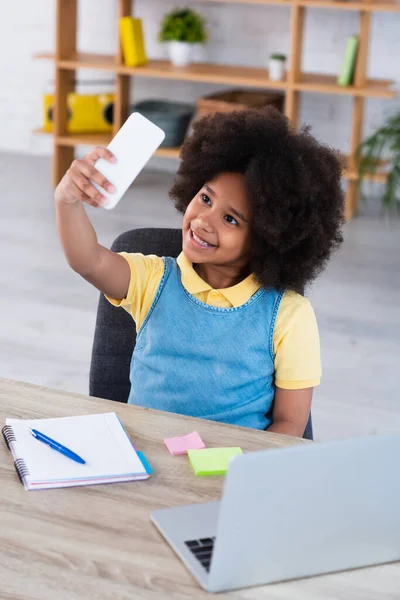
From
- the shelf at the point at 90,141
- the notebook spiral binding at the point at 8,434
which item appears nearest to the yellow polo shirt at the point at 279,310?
the notebook spiral binding at the point at 8,434

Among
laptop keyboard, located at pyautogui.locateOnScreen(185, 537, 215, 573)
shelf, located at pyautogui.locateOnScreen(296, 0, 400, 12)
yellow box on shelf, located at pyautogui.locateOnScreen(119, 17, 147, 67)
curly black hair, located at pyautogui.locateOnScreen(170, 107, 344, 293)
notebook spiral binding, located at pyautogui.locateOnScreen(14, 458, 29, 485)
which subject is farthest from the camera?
yellow box on shelf, located at pyautogui.locateOnScreen(119, 17, 147, 67)

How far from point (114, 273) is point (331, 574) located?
27.1 inches

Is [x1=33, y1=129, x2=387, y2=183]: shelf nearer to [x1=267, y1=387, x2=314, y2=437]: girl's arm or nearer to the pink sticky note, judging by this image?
[x1=267, y1=387, x2=314, y2=437]: girl's arm

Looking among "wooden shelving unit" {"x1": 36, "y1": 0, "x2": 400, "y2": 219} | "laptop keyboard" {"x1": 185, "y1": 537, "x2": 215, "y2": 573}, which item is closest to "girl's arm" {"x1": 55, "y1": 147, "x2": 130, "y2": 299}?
"laptop keyboard" {"x1": 185, "y1": 537, "x2": 215, "y2": 573}

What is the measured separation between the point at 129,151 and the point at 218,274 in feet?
1.37

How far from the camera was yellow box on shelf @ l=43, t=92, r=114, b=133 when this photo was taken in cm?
532

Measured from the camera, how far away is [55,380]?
120 inches

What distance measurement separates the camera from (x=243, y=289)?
162 cm

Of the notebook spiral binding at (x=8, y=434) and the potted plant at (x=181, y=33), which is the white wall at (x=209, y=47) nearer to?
the potted plant at (x=181, y=33)

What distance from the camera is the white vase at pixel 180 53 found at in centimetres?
513

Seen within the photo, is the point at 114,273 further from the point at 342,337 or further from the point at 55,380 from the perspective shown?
the point at 342,337

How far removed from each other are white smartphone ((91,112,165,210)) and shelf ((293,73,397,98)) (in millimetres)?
3508

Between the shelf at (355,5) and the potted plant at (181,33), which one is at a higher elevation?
the shelf at (355,5)

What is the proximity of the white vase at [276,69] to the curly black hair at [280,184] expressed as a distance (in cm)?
325
